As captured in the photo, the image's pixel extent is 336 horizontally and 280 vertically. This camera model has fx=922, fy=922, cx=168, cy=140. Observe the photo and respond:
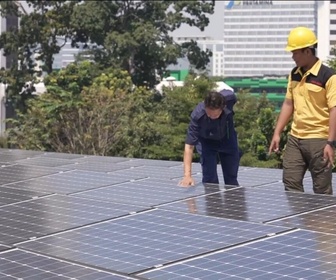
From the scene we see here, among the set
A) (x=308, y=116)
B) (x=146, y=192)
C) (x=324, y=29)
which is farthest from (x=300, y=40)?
(x=324, y=29)

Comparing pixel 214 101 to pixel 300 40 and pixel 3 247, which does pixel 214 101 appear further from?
pixel 3 247

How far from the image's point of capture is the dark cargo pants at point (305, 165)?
683cm

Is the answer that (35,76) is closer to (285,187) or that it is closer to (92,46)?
(92,46)

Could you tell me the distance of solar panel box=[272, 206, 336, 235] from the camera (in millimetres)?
5426

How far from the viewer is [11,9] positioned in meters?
41.6

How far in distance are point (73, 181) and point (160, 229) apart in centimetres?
258

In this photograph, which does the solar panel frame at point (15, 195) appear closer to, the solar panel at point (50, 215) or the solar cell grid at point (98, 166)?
the solar panel at point (50, 215)

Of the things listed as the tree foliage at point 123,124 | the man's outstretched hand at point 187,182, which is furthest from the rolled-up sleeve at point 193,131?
the tree foliage at point 123,124

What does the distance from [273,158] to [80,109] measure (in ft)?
19.4

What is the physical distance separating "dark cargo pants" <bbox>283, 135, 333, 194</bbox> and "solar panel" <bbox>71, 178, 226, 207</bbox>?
0.58 m

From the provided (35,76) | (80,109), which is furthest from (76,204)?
(35,76)

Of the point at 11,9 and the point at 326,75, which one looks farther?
the point at 11,9

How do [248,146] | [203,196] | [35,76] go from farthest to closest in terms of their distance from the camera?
[35,76], [248,146], [203,196]

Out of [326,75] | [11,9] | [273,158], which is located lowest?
[273,158]
